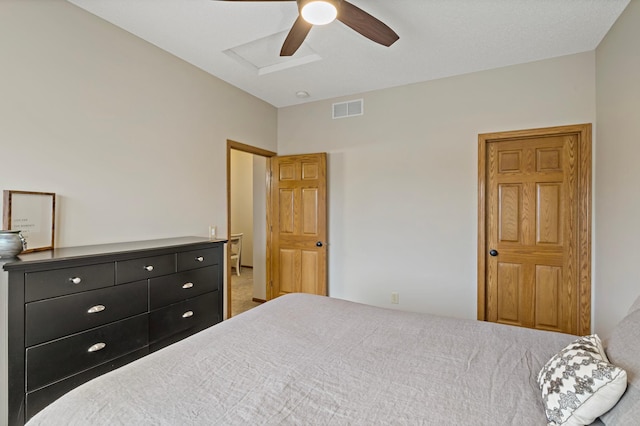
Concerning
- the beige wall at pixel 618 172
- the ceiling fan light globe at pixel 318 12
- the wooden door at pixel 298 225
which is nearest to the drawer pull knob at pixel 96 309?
the ceiling fan light globe at pixel 318 12

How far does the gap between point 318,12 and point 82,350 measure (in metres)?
2.43

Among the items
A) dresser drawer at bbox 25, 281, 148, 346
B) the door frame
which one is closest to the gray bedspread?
dresser drawer at bbox 25, 281, 148, 346

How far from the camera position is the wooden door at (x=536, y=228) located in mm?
2904

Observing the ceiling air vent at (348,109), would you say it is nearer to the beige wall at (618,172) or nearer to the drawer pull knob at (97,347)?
the beige wall at (618,172)

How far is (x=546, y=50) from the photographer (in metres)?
2.80

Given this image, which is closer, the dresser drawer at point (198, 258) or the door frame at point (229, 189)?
the dresser drawer at point (198, 258)

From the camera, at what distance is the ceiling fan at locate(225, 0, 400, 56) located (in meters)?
1.76

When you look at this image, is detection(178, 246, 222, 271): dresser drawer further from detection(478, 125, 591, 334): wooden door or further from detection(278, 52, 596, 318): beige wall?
detection(478, 125, 591, 334): wooden door

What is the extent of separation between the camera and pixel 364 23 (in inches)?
77.1

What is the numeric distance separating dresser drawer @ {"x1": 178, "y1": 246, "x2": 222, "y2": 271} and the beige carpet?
1.50 metres

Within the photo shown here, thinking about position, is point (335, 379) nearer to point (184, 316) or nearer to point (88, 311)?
point (88, 311)

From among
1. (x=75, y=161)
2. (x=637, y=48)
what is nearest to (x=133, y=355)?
(x=75, y=161)

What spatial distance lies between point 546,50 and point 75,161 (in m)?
3.98

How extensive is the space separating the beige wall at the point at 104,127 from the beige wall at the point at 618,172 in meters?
3.49
